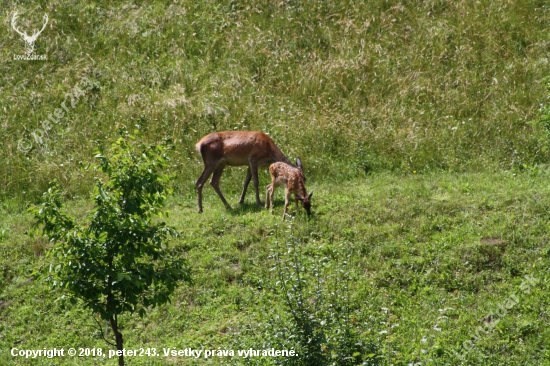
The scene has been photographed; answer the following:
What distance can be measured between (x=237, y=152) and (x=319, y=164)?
2.20 m

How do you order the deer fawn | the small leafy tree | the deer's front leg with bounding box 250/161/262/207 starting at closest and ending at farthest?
1. the small leafy tree
2. the deer fawn
3. the deer's front leg with bounding box 250/161/262/207

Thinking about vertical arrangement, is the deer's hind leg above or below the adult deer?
below

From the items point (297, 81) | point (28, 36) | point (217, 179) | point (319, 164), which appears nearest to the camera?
point (217, 179)

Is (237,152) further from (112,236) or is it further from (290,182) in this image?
(112,236)

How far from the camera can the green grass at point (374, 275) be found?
946cm

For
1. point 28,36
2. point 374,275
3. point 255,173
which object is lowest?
point 374,275

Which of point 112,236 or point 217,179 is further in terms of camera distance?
point 217,179

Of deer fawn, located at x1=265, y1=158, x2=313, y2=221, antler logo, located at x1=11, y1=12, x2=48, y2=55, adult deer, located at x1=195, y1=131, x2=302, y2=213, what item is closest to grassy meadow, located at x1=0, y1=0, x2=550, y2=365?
antler logo, located at x1=11, y1=12, x2=48, y2=55

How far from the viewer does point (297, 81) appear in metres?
18.0

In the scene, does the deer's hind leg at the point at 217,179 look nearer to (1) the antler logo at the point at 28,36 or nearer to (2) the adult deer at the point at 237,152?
(2) the adult deer at the point at 237,152

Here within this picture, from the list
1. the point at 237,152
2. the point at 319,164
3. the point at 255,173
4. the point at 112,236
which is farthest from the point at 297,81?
the point at 112,236

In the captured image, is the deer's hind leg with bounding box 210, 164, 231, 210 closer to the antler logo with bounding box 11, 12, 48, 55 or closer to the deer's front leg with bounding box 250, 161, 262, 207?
the deer's front leg with bounding box 250, 161, 262, 207

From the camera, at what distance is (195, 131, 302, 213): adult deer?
46.0 feet

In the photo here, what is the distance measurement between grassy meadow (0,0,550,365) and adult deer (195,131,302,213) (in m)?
0.67
